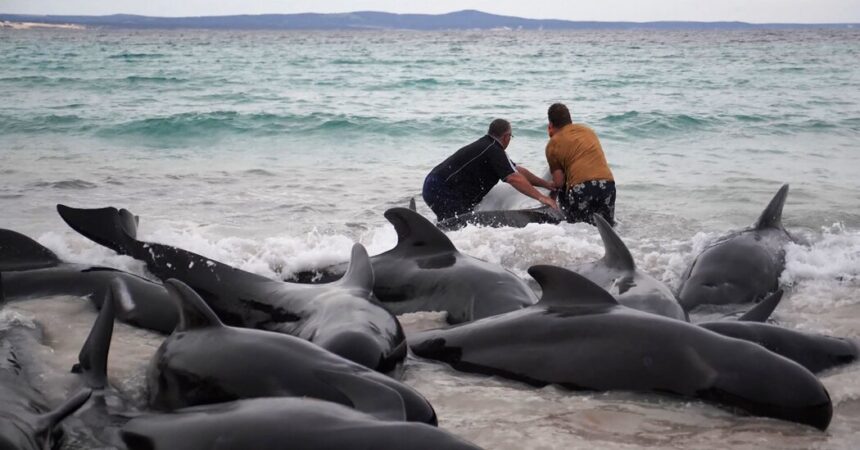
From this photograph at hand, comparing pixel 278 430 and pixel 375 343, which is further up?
pixel 278 430

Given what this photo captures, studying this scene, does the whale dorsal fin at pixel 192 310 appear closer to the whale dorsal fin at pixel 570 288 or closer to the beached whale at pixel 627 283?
the whale dorsal fin at pixel 570 288

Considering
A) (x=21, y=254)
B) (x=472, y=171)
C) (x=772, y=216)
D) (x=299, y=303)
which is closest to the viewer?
(x=299, y=303)

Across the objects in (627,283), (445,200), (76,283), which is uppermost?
(627,283)

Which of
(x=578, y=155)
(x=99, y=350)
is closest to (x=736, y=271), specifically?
(x=578, y=155)

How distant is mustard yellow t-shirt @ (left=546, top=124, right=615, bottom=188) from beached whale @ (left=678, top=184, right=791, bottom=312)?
8.47 ft

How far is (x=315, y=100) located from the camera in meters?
28.6

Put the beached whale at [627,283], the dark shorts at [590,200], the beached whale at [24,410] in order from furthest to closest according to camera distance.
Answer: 1. the dark shorts at [590,200]
2. the beached whale at [627,283]
3. the beached whale at [24,410]

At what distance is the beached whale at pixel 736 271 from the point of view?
7250 millimetres

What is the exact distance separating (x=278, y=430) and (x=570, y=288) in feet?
6.89

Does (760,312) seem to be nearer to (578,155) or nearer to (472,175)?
(578,155)

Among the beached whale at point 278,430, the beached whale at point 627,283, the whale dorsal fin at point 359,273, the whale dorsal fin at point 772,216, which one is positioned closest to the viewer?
the beached whale at point 278,430

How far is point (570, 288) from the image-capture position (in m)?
4.96

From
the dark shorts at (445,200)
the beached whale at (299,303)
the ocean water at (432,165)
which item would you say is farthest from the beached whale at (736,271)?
the dark shorts at (445,200)

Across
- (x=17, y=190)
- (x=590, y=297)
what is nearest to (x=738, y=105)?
(x=17, y=190)
